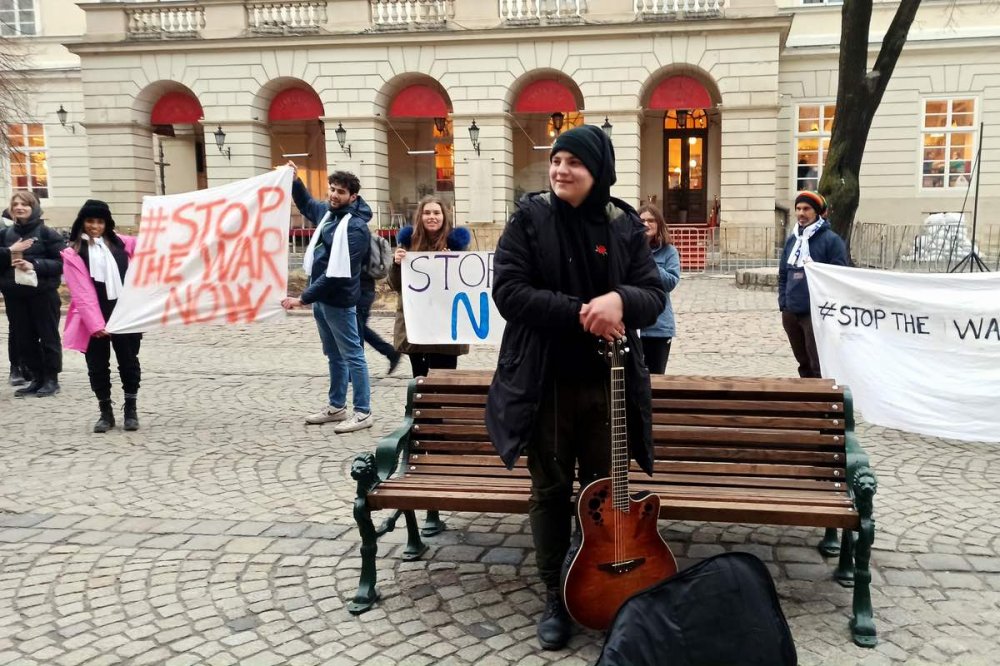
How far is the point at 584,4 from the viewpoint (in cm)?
2595

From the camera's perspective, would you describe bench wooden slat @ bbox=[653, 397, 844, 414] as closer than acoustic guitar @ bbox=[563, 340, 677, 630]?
No

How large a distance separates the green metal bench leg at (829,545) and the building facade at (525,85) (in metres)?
22.3

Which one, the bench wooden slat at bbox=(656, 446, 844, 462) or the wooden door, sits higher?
the wooden door

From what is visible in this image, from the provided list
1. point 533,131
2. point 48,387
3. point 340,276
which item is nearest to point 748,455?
point 340,276

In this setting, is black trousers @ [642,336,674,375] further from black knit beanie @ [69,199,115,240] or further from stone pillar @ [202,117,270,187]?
stone pillar @ [202,117,270,187]

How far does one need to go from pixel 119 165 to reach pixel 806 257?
2701 centimetres

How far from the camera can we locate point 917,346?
6363 millimetres

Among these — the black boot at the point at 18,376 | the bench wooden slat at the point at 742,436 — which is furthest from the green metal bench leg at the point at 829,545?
the black boot at the point at 18,376

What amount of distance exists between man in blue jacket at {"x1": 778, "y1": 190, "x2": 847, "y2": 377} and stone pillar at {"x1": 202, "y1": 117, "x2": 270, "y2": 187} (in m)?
23.3

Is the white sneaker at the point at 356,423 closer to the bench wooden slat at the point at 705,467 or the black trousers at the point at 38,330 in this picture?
the bench wooden slat at the point at 705,467

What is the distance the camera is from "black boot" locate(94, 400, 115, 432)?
7520mm

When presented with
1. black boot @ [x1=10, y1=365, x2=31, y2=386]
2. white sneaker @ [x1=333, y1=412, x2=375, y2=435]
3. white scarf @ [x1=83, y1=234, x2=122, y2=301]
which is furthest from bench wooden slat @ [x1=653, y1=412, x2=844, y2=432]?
black boot @ [x1=10, y1=365, x2=31, y2=386]

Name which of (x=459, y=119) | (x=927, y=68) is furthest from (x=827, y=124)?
(x=459, y=119)

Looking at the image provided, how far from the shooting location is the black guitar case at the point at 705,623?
2.96m
